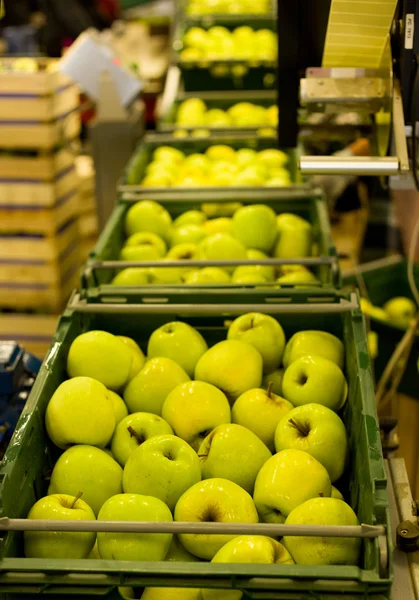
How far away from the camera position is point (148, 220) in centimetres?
279

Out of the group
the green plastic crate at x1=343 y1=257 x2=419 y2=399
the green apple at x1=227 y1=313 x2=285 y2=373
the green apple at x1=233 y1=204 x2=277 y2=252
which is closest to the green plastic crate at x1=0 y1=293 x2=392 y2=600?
the green apple at x1=227 y1=313 x2=285 y2=373

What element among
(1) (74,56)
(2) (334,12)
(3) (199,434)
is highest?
(2) (334,12)

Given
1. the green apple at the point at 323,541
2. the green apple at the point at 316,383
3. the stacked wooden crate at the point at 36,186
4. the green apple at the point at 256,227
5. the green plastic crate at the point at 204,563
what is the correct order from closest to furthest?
1. the green plastic crate at the point at 204,563
2. the green apple at the point at 323,541
3. the green apple at the point at 316,383
4. the green apple at the point at 256,227
5. the stacked wooden crate at the point at 36,186

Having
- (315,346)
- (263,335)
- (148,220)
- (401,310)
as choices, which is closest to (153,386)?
(263,335)

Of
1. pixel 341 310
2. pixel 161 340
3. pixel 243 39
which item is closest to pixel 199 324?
pixel 161 340

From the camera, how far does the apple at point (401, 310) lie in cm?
354

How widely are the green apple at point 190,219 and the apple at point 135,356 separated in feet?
2.83

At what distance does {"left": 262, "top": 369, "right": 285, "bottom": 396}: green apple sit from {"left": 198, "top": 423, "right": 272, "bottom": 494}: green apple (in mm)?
348

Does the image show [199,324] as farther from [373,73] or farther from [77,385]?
[373,73]

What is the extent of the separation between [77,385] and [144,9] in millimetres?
8520

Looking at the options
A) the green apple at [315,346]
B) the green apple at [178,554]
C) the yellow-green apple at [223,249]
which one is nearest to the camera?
the green apple at [178,554]

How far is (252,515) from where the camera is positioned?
4.88 feet

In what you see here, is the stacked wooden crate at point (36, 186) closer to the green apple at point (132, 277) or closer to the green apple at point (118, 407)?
the green apple at point (132, 277)

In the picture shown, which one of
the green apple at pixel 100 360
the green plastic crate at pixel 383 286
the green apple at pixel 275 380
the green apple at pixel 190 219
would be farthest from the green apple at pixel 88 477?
the green plastic crate at pixel 383 286
